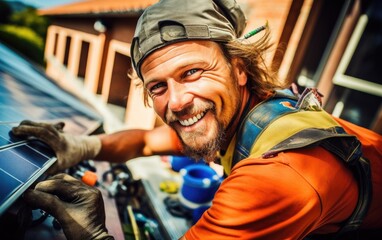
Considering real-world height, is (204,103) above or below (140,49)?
below

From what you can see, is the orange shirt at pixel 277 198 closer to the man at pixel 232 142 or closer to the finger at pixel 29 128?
the man at pixel 232 142

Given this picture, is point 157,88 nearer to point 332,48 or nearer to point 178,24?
point 178,24

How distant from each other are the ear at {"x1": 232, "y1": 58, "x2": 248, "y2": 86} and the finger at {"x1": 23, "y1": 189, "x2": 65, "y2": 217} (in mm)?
1389

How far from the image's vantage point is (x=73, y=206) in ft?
3.58

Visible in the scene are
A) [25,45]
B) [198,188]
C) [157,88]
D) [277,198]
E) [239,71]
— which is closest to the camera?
[277,198]

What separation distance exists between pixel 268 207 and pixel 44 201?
98cm

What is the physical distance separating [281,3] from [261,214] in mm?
2906

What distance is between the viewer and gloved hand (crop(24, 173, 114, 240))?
3.38 ft

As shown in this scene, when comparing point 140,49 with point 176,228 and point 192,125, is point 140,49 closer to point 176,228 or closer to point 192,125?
point 192,125

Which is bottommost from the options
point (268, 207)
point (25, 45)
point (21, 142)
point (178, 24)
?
point (25, 45)

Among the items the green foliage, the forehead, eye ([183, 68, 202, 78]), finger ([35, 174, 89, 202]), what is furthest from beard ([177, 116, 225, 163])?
the green foliage

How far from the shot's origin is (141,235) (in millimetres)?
1490

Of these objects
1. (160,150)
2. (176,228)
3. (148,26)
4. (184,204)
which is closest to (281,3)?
(148,26)

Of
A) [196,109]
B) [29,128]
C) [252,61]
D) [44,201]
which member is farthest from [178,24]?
[44,201]
